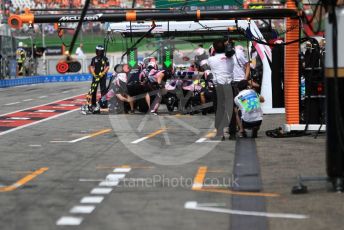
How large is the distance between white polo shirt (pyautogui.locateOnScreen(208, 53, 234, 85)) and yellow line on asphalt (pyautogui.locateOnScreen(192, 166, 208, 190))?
406 centimetres

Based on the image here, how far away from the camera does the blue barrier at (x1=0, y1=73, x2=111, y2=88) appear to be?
41588mm

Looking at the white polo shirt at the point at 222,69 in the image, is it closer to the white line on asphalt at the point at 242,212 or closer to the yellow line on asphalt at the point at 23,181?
the yellow line on asphalt at the point at 23,181

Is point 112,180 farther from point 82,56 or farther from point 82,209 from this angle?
point 82,56

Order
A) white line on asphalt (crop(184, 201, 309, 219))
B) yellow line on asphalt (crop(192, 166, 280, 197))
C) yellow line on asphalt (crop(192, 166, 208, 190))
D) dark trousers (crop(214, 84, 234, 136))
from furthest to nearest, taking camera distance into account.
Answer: dark trousers (crop(214, 84, 234, 136))
yellow line on asphalt (crop(192, 166, 208, 190))
yellow line on asphalt (crop(192, 166, 280, 197))
white line on asphalt (crop(184, 201, 309, 219))

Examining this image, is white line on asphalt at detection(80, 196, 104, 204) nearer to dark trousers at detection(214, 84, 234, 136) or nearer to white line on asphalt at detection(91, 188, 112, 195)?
white line on asphalt at detection(91, 188, 112, 195)

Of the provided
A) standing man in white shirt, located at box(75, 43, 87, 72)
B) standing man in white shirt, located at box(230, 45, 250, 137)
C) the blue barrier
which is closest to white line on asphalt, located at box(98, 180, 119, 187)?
standing man in white shirt, located at box(230, 45, 250, 137)

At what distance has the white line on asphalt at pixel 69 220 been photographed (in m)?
7.56

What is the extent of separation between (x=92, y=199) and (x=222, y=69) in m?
6.78

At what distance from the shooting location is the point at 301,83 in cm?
1593

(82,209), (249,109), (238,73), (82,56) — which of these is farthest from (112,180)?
(82,56)

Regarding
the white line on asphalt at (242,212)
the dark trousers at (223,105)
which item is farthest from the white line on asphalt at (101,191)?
the dark trousers at (223,105)

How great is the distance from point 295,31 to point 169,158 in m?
4.30

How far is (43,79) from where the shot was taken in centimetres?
4812

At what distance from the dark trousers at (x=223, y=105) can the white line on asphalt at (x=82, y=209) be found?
6.88 metres
